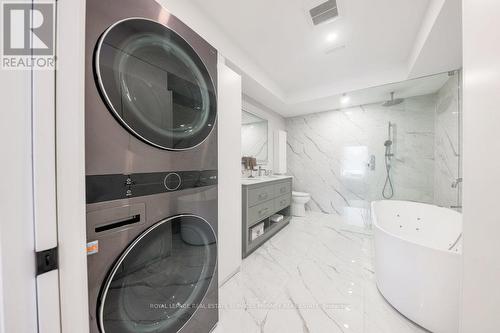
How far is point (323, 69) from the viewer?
225 cm

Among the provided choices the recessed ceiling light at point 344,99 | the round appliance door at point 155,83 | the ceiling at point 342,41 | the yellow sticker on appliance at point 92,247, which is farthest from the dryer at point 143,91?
the recessed ceiling light at point 344,99

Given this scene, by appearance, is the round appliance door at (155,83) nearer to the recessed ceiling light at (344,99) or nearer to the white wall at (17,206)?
the white wall at (17,206)

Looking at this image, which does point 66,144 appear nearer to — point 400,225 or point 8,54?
point 8,54

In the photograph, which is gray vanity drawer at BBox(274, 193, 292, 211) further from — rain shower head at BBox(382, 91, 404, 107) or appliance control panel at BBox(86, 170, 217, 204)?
rain shower head at BBox(382, 91, 404, 107)

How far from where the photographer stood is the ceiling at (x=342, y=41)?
135 centimetres

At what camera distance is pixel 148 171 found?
635 mm

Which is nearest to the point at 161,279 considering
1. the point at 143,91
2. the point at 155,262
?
the point at 155,262

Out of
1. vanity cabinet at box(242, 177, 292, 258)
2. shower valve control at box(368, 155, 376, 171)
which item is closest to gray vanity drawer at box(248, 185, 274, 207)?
vanity cabinet at box(242, 177, 292, 258)

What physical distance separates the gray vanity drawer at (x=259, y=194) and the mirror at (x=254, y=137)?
28.8 inches

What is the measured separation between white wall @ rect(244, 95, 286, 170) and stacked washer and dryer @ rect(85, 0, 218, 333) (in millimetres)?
1721

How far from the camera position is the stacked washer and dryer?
0.51 meters

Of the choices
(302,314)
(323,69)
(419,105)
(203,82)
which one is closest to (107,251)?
(203,82)

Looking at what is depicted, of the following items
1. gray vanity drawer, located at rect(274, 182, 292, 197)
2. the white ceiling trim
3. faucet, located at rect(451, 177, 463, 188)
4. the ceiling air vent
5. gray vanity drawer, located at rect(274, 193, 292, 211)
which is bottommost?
gray vanity drawer, located at rect(274, 193, 292, 211)

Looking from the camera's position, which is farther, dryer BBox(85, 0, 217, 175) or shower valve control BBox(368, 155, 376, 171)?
shower valve control BBox(368, 155, 376, 171)
